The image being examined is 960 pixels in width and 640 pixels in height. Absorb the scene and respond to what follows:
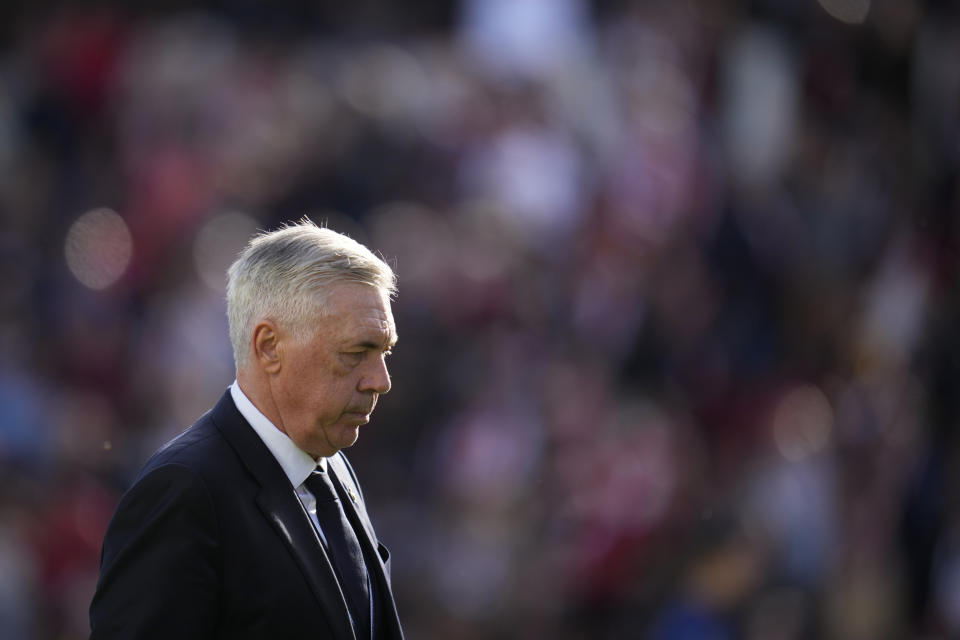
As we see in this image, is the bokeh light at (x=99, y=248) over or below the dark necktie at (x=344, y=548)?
over

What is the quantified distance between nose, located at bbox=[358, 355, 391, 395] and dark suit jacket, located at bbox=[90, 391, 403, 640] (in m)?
0.23

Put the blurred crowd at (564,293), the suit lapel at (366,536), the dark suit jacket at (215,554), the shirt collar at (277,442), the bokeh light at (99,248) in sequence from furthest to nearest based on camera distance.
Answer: the bokeh light at (99,248), the blurred crowd at (564,293), the suit lapel at (366,536), the shirt collar at (277,442), the dark suit jacket at (215,554)

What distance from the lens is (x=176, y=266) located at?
854 cm

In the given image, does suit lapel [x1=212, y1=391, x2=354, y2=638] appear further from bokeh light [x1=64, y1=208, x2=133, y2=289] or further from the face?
bokeh light [x1=64, y1=208, x2=133, y2=289]

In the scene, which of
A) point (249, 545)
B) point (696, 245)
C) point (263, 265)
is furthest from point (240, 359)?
point (696, 245)

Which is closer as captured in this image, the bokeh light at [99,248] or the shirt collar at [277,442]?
the shirt collar at [277,442]

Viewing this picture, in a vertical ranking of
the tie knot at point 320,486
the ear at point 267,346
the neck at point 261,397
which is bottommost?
the tie knot at point 320,486

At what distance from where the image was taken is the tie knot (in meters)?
2.72

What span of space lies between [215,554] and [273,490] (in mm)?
205

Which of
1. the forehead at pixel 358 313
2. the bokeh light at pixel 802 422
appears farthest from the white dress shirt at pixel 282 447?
the bokeh light at pixel 802 422

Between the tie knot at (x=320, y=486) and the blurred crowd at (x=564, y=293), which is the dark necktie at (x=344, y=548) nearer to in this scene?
the tie knot at (x=320, y=486)

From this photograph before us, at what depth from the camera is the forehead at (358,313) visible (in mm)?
2578

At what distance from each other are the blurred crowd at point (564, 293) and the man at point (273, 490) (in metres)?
3.40

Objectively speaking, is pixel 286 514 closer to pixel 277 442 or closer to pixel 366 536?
pixel 277 442
